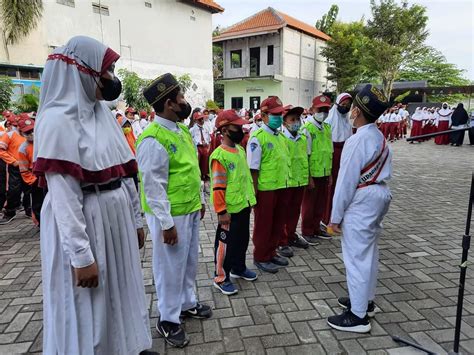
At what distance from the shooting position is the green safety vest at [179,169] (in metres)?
2.62

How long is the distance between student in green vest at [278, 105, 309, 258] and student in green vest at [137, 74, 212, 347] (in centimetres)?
184

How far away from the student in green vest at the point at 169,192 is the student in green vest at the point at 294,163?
1843 mm

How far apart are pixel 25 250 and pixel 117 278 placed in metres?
3.50

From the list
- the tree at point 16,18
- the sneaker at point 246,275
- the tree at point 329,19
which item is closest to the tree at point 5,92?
the tree at point 16,18

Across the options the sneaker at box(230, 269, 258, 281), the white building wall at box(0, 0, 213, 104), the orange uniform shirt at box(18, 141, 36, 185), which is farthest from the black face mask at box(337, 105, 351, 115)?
the white building wall at box(0, 0, 213, 104)

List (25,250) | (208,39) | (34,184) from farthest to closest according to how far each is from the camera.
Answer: (208,39) → (34,184) → (25,250)

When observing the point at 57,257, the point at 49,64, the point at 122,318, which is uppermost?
the point at 49,64

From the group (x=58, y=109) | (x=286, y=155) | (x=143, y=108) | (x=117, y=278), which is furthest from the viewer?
(x=143, y=108)

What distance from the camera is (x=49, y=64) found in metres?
1.84

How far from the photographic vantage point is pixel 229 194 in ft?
11.2

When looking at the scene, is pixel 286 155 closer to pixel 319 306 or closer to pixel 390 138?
pixel 319 306

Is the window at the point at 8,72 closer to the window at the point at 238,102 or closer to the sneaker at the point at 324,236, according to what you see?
the sneaker at the point at 324,236

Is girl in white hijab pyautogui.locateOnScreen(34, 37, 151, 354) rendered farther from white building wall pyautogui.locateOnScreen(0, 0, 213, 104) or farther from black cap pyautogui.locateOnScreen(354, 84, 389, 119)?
white building wall pyautogui.locateOnScreen(0, 0, 213, 104)

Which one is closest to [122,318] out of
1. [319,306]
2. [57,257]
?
[57,257]
